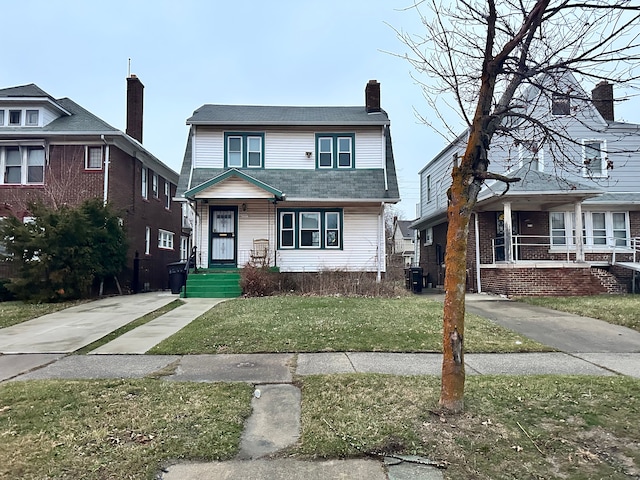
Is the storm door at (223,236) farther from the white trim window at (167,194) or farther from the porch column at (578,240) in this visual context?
the porch column at (578,240)

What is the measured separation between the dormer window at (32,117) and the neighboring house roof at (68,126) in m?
0.46

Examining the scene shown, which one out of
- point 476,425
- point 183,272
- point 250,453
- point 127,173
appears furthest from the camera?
point 127,173

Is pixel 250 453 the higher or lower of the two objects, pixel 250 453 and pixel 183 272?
the lower

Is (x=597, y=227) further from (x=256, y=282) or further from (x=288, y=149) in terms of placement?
(x=256, y=282)

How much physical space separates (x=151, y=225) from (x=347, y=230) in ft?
33.9

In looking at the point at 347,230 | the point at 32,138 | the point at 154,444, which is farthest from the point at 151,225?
the point at 154,444

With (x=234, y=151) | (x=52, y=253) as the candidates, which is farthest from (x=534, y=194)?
(x=52, y=253)

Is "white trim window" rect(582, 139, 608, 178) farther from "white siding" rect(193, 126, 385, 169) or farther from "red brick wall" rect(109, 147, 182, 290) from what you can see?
"red brick wall" rect(109, 147, 182, 290)

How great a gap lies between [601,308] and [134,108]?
65.7 ft

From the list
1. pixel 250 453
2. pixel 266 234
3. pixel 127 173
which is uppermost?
pixel 127 173

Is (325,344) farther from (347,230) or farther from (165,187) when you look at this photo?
(165,187)

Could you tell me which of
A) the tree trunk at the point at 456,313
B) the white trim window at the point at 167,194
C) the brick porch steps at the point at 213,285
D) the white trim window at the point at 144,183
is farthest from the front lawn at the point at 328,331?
the white trim window at the point at 167,194

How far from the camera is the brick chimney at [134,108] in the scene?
20.2m

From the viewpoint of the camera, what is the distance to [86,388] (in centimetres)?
493
